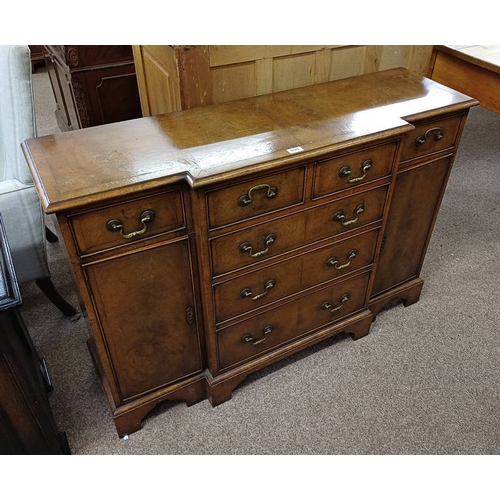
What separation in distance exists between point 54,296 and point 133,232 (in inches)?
37.5

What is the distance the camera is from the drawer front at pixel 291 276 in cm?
148

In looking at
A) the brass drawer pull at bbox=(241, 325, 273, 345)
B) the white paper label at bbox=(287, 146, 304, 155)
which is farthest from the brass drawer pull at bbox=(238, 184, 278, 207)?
the brass drawer pull at bbox=(241, 325, 273, 345)

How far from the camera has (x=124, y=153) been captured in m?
1.27

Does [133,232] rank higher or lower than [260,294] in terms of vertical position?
higher

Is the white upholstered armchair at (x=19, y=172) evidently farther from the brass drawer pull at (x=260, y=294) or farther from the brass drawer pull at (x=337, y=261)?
the brass drawer pull at (x=337, y=261)

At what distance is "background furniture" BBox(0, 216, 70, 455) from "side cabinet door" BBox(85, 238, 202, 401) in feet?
0.67

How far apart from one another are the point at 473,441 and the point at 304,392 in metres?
0.60

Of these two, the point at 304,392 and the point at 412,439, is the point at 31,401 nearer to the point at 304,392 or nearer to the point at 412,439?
the point at 304,392

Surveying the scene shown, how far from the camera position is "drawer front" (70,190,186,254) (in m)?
1.14

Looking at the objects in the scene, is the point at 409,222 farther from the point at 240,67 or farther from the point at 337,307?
the point at 240,67

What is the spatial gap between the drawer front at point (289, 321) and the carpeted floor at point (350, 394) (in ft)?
0.54

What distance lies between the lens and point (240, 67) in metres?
1.60

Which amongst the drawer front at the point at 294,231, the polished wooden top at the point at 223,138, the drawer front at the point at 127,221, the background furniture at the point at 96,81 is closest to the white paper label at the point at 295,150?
the polished wooden top at the point at 223,138

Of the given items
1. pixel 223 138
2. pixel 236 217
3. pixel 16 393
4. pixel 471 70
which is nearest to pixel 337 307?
pixel 236 217
